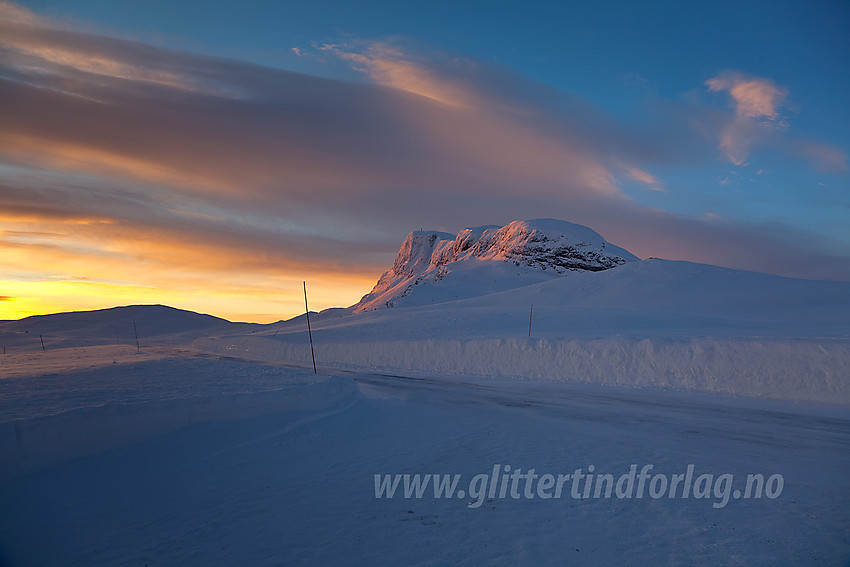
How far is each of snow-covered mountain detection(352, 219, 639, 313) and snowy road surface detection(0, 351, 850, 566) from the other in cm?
5670

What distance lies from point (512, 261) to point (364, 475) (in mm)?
85168

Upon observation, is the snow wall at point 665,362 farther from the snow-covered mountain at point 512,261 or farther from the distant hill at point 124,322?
the distant hill at point 124,322

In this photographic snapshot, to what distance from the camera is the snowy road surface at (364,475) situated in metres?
5.76

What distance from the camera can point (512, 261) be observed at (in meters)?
91.2

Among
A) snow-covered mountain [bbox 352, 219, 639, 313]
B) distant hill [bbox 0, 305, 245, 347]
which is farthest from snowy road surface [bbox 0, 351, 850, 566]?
distant hill [bbox 0, 305, 245, 347]

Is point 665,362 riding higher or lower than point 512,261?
lower

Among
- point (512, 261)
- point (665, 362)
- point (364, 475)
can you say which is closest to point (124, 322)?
point (512, 261)

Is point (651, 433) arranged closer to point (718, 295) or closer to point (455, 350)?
point (455, 350)

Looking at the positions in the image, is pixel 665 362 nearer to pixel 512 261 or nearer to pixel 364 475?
pixel 364 475

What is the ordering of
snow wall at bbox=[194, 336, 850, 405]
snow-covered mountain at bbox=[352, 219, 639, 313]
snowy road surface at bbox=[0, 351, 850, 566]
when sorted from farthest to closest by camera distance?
1. snow-covered mountain at bbox=[352, 219, 639, 313]
2. snow wall at bbox=[194, 336, 850, 405]
3. snowy road surface at bbox=[0, 351, 850, 566]

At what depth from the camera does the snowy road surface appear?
18.9ft

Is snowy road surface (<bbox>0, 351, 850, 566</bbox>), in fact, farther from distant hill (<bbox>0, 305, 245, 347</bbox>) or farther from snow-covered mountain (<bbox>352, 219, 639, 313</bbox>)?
distant hill (<bbox>0, 305, 245, 347</bbox>)

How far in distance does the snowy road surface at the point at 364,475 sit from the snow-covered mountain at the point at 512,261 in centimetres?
5670

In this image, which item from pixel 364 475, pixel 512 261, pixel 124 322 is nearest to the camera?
pixel 364 475
